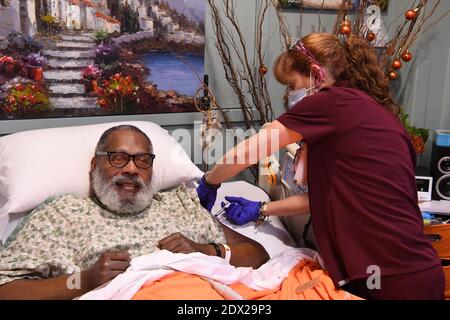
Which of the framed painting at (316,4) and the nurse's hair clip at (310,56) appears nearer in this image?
the nurse's hair clip at (310,56)

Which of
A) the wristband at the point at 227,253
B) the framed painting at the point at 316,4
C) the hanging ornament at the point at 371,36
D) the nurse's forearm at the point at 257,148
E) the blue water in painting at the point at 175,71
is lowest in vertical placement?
the wristband at the point at 227,253

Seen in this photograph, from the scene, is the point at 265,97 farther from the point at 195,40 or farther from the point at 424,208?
the point at 424,208

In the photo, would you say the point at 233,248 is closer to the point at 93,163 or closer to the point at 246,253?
the point at 246,253

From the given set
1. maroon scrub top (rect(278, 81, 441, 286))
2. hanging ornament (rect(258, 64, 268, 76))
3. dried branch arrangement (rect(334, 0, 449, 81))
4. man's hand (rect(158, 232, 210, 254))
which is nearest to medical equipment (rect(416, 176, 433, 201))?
dried branch arrangement (rect(334, 0, 449, 81))

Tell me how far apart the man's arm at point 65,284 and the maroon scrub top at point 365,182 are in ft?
2.13

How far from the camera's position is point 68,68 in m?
1.96

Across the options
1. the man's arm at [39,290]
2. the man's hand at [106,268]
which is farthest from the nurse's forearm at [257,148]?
the man's arm at [39,290]

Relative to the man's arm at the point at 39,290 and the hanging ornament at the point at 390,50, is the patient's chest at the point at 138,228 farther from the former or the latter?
the hanging ornament at the point at 390,50

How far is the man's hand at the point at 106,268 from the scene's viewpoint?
4.19 feet

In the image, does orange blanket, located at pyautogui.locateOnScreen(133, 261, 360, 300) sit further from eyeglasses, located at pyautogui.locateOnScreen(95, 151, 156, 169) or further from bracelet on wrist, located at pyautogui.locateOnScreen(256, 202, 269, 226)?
eyeglasses, located at pyautogui.locateOnScreen(95, 151, 156, 169)

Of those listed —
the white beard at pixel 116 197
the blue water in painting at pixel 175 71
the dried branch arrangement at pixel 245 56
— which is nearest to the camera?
the white beard at pixel 116 197

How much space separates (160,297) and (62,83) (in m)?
1.17

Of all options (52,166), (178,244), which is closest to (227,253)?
(178,244)

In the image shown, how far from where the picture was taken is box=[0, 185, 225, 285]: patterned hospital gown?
4.44 feet
